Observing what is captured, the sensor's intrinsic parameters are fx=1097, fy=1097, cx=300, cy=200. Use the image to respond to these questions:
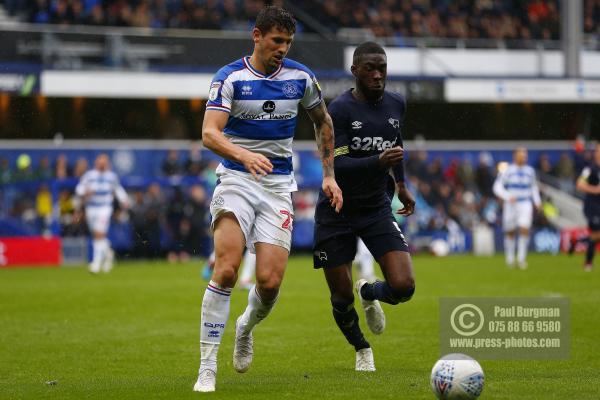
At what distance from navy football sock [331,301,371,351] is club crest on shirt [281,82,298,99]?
1.99 metres

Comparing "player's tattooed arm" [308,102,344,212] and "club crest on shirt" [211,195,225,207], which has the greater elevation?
"player's tattooed arm" [308,102,344,212]

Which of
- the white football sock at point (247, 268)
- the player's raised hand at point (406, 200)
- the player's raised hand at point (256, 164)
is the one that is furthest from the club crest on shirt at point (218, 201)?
the white football sock at point (247, 268)

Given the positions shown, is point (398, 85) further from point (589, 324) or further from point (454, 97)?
point (589, 324)

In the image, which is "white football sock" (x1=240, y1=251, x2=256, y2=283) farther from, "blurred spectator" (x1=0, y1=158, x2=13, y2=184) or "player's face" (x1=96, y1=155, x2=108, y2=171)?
"blurred spectator" (x1=0, y1=158, x2=13, y2=184)

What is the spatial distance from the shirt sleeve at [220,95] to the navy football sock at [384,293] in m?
2.06

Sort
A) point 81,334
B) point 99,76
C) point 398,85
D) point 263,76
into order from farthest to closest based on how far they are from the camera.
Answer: point 398,85
point 99,76
point 81,334
point 263,76

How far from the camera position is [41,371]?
29.9 ft

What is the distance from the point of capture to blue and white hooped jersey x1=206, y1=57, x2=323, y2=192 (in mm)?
7703

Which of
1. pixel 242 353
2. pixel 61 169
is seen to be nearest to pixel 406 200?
pixel 242 353

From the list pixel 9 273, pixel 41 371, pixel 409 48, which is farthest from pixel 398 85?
pixel 41 371

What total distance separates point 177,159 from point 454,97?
338 inches

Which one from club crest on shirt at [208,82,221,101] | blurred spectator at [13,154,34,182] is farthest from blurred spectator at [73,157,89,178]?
club crest on shirt at [208,82,221,101]

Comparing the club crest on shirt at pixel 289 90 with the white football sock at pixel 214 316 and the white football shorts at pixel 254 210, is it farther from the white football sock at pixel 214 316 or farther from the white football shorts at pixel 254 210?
the white football sock at pixel 214 316

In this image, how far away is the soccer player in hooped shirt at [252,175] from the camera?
297 inches
